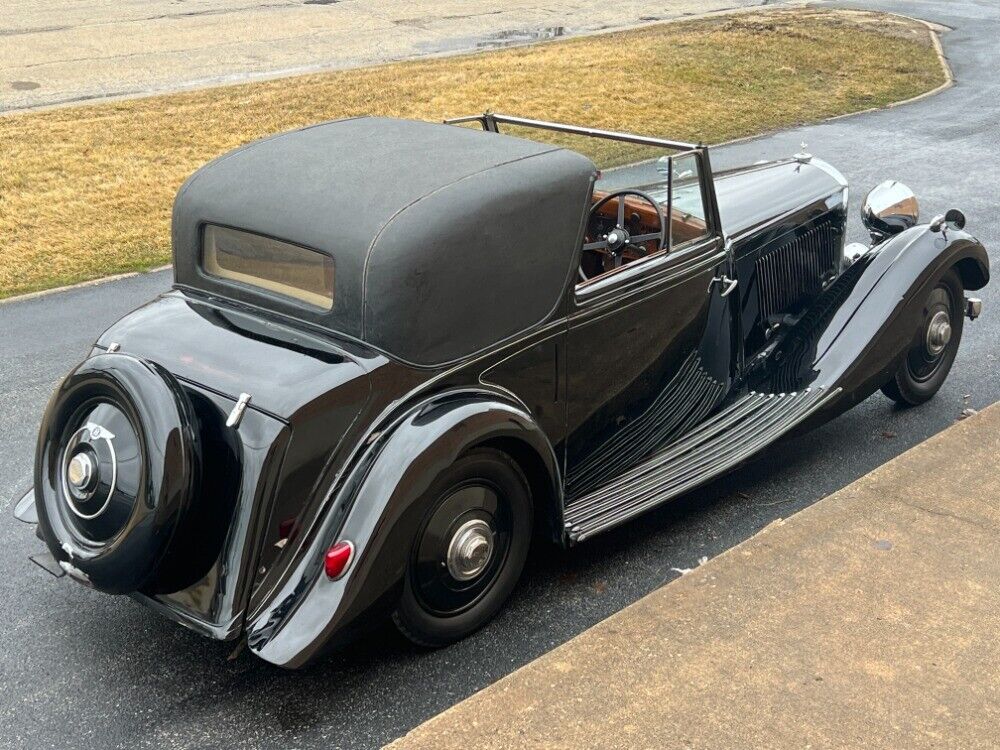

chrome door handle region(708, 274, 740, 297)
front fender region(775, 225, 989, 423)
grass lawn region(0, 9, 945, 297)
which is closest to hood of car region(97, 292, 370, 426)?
chrome door handle region(708, 274, 740, 297)

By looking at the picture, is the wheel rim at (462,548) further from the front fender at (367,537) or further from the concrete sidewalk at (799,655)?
the concrete sidewalk at (799,655)

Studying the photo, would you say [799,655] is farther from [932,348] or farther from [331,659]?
[932,348]

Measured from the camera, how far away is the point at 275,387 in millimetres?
3508

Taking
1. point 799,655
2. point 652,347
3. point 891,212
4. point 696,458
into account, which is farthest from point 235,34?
point 799,655

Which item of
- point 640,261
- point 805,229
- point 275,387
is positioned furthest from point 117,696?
point 805,229

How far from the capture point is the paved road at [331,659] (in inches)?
139

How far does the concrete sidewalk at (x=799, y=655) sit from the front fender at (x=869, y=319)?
37.9 inches

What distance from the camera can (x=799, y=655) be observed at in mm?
3447

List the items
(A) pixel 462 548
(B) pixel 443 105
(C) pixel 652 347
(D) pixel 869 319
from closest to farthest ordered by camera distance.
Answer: (A) pixel 462 548
(C) pixel 652 347
(D) pixel 869 319
(B) pixel 443 105

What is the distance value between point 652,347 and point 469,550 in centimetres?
135

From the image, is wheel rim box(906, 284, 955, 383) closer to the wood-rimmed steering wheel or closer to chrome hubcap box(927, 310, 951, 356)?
chrome hubcap box(927, 310, 951, 356)

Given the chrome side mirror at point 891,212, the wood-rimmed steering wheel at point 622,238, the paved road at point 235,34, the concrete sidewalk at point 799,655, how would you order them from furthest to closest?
the paved road at point 235,34
the chrome side mirror at point 891,212
the wood-rimmed steering wheel at point 622,238
the concrete sidewalk at point 799,655

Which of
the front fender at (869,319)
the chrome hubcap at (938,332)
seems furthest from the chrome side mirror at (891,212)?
the chrome hubcap at (938,332)

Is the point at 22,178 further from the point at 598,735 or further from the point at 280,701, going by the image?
the point at 598,735
